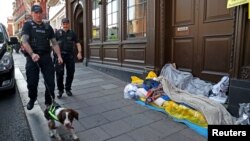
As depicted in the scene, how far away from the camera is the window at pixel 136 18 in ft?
22.7

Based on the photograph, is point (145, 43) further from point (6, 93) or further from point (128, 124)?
point (6, 93)

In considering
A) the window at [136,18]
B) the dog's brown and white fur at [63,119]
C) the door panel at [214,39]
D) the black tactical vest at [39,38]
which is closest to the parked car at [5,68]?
the black tactical vest at [39,38]

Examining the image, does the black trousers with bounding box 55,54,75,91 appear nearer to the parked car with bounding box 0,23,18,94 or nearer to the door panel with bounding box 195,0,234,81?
the parked car with bounding box 0,23,18,94

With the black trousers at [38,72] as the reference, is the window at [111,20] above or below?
above

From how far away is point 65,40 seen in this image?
5758 millimetres

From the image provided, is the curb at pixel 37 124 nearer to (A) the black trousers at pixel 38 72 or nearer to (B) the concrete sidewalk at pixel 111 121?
(B) the concrete sidewalk at pixel 111 121

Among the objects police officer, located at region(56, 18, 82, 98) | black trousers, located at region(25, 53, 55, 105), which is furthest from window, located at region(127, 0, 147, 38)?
black trousers, located at region(25, 53, 55, 105)

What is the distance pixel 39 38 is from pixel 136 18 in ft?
11.7

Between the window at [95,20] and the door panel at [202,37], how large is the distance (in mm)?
4591

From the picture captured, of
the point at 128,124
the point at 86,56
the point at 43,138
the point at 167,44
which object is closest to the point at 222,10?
the point at 167,44

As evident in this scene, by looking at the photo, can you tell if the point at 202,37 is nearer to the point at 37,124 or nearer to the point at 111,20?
the point at 37,124

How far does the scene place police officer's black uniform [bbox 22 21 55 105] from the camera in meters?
4.39

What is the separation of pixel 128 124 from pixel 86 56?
7528mm

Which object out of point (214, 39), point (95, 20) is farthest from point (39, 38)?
point (95, 20)
